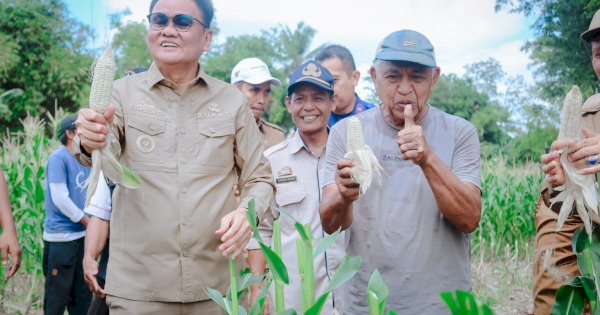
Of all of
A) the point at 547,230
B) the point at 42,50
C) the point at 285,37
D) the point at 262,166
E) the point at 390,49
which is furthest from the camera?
the point at 285,37

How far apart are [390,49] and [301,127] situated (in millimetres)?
993

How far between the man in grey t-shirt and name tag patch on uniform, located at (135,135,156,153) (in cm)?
66

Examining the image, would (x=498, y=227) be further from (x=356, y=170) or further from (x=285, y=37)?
(x=285, y=37)

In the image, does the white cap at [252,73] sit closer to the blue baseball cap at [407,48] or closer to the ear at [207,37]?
the ear at [207,37]

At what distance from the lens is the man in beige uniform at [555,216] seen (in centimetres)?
166

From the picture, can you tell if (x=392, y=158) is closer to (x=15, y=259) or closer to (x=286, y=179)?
(x=286, y=179)

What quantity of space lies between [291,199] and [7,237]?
1363mm

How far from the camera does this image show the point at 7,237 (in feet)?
8.80

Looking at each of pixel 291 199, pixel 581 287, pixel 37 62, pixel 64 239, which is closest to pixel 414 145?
pixel 581 287

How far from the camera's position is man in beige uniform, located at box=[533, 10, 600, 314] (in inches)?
65.2

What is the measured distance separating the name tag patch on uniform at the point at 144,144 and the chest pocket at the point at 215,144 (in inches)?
6.3

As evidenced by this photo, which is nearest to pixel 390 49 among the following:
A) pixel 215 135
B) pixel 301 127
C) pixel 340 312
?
pixel 215 135

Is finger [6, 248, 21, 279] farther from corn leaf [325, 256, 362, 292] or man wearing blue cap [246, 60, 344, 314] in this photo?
corn leaf [325, 256, 362, 292]

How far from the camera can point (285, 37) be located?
4884 centimetres
